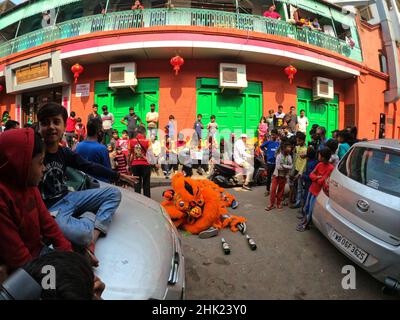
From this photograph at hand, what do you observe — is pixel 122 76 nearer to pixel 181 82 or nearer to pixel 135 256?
pixel 181 82

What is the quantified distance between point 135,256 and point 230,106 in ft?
32.7

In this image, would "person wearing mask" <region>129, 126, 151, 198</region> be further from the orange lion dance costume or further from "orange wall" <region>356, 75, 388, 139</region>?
"orange wall" <region>356, 75, 388, 139</region>

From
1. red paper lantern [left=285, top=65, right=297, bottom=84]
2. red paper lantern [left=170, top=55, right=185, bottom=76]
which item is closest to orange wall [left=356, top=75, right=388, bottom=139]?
red paper lantern [left=285, top=65, right=297, bottom=84]

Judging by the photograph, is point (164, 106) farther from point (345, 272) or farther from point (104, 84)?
point (345, 272)

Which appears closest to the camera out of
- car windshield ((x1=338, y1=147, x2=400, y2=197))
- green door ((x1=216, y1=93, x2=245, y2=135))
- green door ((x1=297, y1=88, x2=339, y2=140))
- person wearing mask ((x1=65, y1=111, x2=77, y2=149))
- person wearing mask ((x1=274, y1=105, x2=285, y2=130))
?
car windshield ((x1=338, y1=147, x2=400, y2=197))

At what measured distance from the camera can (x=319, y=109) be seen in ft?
41.4

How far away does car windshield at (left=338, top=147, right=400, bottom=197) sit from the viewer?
103 inches

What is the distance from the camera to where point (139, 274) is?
4.80 ft

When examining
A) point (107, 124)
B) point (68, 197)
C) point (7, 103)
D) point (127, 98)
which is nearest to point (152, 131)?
point (107, 124)

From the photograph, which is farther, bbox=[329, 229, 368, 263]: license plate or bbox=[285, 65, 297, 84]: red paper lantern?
bbox=[285, 65, 297, 84]: red paper lantern

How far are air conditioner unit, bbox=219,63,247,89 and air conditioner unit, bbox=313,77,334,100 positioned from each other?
3876 millimetres

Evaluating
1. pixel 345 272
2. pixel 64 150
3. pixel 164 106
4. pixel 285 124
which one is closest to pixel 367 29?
pixel 285 124

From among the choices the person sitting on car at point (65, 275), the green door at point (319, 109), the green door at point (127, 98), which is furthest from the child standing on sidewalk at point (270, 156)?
the green door at point (319, 109)
